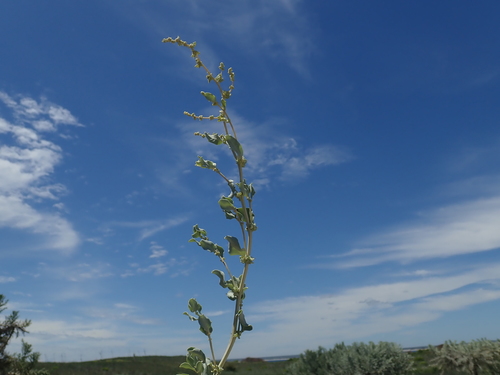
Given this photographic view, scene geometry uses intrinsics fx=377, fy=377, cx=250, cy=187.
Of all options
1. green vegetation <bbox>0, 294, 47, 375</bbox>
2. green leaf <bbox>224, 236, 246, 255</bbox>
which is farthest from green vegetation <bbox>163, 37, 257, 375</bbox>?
green vegetation <bbox>0, 294, 47, 375</bbox>

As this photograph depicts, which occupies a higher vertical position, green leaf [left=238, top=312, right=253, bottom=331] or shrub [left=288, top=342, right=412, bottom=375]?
green leaf [left=238, top=312, right=253, bottom=331]

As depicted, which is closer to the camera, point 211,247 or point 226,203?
point 226,203

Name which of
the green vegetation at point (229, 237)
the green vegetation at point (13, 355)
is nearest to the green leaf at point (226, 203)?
the green vegetation at point (229, 237)

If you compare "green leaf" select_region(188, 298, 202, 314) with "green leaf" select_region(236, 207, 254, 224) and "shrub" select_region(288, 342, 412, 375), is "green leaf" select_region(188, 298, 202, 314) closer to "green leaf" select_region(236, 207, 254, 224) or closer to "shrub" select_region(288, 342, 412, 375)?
"green leaf" select_region(236, 207, 254, 224)

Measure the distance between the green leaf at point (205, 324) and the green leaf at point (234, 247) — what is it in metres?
0.38

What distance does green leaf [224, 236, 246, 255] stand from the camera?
2043 millimetres

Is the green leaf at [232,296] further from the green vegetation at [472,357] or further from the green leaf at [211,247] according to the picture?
the green vegetation at [472,357]

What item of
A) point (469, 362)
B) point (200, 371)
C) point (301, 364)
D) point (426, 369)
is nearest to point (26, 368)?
point (301, 364)

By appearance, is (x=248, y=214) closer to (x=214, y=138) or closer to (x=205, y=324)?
(x=214, y=138)

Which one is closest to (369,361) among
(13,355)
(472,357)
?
(472,357)

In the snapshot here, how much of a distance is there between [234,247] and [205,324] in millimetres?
444

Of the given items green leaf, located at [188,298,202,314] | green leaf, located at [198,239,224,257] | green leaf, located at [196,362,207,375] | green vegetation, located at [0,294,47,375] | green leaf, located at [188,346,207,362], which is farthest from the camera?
green vegetation, located at [0,294,47,375]

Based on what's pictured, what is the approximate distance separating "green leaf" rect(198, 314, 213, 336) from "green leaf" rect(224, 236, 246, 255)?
378mm

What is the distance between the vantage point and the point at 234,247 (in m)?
2.04
